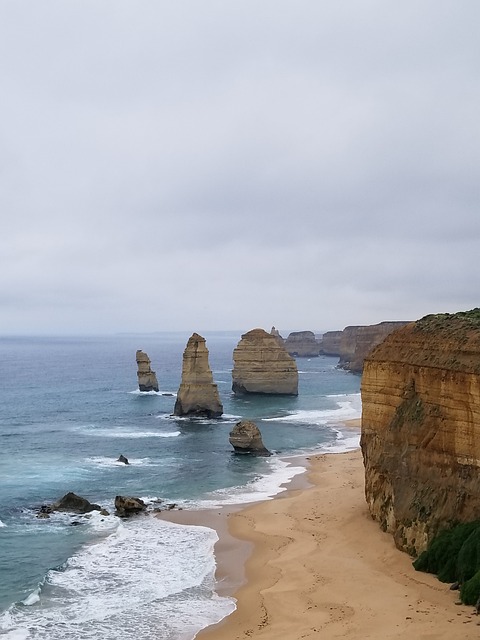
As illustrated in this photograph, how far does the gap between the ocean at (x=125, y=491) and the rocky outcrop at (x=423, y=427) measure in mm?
8000

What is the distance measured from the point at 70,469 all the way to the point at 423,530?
28.7m

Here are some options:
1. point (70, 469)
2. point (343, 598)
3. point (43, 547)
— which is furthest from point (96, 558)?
point (70, 469)

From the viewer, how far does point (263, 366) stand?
89.6m

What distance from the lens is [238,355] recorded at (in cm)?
Result: 8944

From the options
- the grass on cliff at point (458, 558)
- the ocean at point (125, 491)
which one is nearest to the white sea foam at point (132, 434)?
the ocean at point (125, 491)

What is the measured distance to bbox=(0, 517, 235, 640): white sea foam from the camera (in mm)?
20891

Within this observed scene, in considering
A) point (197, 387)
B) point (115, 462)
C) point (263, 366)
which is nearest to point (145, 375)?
point (263, 366)

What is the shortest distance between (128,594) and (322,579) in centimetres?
718

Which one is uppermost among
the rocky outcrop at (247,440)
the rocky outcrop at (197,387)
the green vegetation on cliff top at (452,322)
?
the green vegetation on cliff top at (452,322)

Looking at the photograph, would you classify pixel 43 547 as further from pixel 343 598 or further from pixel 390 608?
pixel 390 608

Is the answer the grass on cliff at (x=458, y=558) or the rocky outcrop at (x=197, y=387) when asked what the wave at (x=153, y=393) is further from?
the grass on cliff at (x=458, y=558)

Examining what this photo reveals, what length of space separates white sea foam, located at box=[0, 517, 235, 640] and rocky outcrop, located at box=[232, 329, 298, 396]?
192ft

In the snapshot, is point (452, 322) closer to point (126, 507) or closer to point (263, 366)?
point (126, 507)

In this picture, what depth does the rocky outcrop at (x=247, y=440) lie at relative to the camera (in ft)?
164
